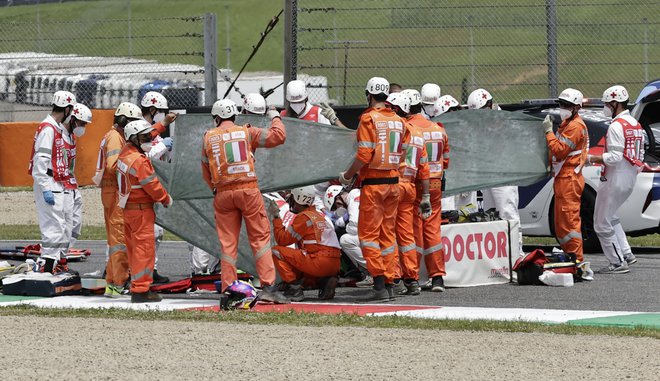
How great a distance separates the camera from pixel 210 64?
58.6ft

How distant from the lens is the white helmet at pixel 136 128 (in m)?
11.8

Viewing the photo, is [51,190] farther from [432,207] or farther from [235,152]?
[432,207]

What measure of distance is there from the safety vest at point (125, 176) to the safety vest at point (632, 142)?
5138 millimetres

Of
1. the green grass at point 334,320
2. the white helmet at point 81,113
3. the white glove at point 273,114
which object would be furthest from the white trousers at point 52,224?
the white glove at point 273,114

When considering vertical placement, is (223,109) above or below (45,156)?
above

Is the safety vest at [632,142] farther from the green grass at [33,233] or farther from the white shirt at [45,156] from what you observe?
the green grass at [33,233]

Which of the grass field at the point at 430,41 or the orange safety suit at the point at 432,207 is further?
the grass field at the point at 430,41

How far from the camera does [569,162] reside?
1318 cm

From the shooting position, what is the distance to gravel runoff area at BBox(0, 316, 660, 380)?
8.03 metres

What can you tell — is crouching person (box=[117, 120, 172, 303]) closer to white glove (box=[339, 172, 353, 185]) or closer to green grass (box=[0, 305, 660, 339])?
green grass (box=[0, 305, 660, 339])

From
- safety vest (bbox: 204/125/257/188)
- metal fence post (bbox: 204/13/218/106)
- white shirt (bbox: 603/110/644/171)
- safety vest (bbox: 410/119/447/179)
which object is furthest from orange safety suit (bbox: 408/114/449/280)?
metal fence post (bbox: 204/13/218/106)

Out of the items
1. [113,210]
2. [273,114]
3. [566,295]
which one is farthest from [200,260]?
[566,295]

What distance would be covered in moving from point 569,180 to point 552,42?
4.18 metres

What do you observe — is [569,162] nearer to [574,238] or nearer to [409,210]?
[574,238]
